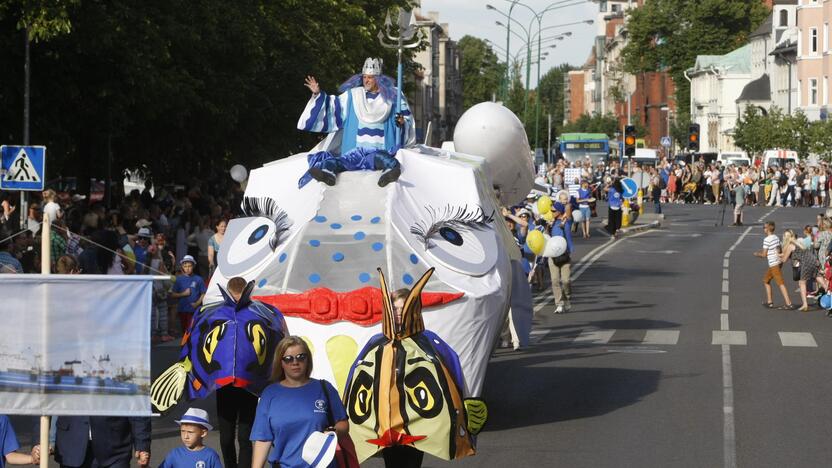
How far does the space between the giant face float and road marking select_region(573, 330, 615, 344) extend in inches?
327

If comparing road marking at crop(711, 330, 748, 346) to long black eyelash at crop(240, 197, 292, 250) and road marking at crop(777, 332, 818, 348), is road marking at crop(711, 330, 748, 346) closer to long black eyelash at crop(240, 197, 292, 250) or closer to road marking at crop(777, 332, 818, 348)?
road marking at crop(777, 332, 818, 348)

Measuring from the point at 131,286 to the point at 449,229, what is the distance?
550 cm

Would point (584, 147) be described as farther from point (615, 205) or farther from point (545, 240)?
point (545, 240)

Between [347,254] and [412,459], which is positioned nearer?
[412,459]

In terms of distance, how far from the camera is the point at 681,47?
5167 inches

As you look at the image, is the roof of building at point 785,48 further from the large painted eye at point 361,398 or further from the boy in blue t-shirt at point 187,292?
the large painted eye at point 361,398

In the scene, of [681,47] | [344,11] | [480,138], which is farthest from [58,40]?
[681,47]

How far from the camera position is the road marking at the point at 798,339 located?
76.0 ft

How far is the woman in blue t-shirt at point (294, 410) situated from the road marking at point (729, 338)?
15.1m

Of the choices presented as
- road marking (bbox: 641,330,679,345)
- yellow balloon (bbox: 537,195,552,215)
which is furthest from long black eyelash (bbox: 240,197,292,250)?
yellow balloon (bbox: 537,195,552,215)

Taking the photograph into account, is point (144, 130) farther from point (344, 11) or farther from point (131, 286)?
point (131, 286)

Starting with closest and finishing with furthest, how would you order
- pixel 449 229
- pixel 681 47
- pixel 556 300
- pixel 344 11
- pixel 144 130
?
pixel 449 229 < pixel 556 300 < pixel 144 130 < pixel 344 11 < pixel 681 47

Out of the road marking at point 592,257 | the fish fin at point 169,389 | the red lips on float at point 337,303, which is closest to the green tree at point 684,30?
the road marking at point 592,257

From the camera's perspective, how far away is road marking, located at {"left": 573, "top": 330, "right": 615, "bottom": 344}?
2342 centimetres
